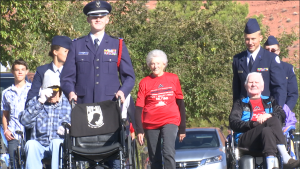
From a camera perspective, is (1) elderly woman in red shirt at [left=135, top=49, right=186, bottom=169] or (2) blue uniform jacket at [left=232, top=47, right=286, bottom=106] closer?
(2) blue uniform jacket at [left=232, top=47, right=286, bottom=106]

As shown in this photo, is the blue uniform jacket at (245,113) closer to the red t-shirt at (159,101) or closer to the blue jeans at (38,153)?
the red t-shirt at (159,101)

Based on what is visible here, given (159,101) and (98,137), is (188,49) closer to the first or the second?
(159,101)

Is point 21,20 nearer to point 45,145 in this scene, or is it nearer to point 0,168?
point 0,168

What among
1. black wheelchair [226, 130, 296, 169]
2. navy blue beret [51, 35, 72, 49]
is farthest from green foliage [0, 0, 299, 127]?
black wheelchair [226, 130, 296, 169]

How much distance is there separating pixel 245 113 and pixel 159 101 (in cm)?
122

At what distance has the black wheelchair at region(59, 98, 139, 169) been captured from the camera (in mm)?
6320

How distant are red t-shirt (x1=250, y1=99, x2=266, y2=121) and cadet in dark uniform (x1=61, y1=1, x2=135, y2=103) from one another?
1.62 metres

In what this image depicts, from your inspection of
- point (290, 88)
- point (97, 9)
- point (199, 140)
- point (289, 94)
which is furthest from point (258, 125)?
point (199, 140)

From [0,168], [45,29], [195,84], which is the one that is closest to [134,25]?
[195,84]

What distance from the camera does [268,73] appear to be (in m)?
7.35

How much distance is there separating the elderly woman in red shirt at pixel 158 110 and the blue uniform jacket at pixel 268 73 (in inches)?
36.2

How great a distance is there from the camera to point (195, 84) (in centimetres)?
1856

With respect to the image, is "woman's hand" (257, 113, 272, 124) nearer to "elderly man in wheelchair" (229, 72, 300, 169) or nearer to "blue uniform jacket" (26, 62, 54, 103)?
"elderly man in wheelchair" (229, 72, 300, 169)

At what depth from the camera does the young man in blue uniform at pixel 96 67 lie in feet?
21.9
